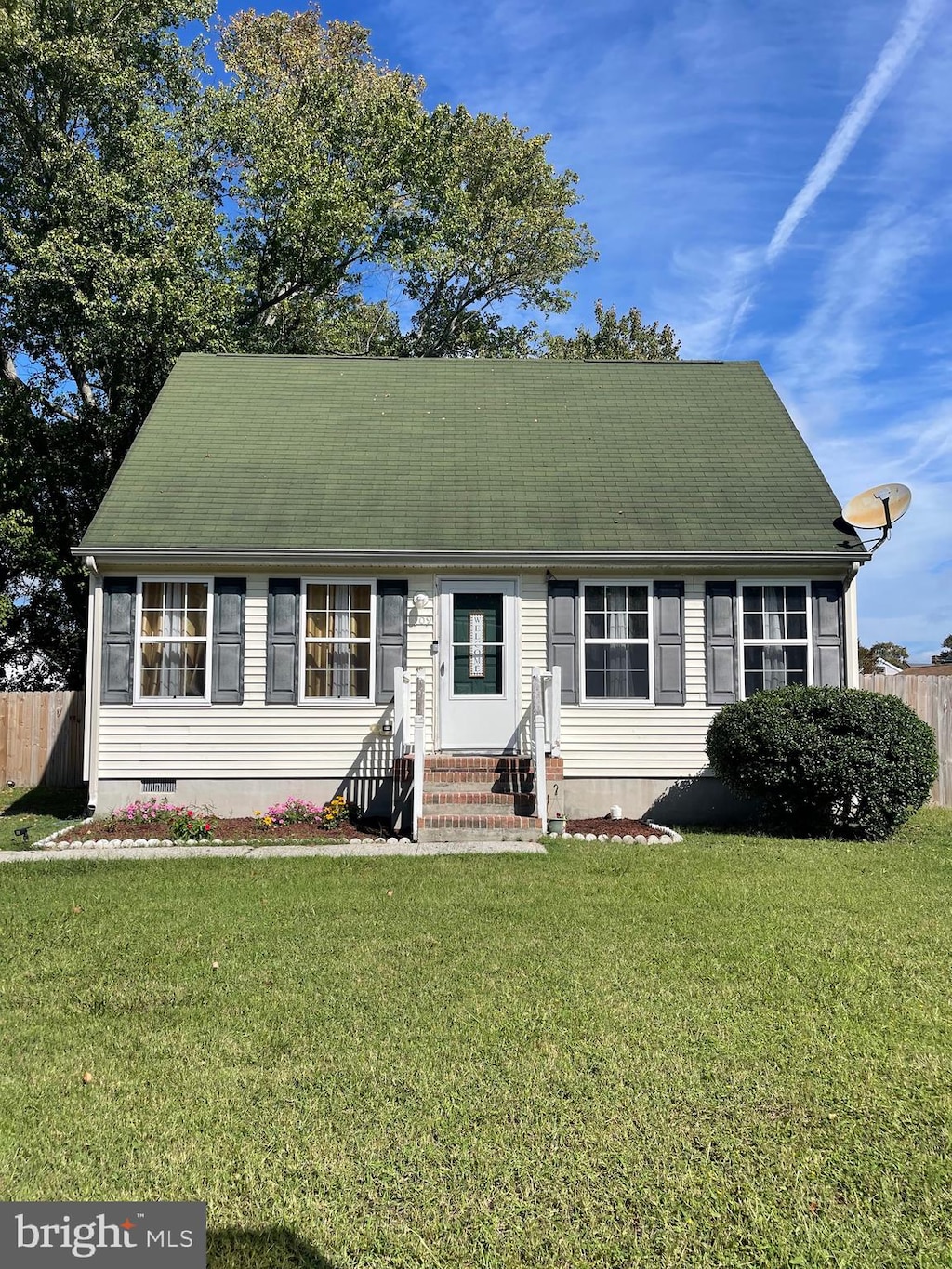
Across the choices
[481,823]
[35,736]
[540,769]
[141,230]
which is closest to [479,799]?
[481,823]

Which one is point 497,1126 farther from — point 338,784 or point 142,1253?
point 338,784

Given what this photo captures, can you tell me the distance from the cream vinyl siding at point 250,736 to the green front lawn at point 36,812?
3.68 ft

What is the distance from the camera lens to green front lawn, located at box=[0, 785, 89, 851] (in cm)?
1039

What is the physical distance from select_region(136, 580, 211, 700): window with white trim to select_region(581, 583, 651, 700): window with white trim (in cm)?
497

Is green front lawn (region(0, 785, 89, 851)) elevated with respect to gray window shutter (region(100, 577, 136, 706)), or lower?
lower

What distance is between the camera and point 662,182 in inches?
529

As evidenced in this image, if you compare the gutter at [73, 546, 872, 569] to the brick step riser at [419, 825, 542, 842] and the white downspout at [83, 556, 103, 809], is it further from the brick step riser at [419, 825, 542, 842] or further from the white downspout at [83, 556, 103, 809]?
the brick step riser at [419, 825, 542, 842]

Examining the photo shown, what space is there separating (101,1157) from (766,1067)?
278 centimetres

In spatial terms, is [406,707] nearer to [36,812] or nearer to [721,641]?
[721,641]

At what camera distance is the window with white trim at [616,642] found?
1137 cm

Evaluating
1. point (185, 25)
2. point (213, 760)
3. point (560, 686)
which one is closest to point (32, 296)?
point (185, 25)

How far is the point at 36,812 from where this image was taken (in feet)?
41.9

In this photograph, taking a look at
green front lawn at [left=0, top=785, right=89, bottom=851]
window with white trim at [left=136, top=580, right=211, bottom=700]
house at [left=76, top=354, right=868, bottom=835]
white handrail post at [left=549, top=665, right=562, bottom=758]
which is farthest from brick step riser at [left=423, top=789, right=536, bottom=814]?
green front lawn at [left=0, top=785, right=89, bottom=851]

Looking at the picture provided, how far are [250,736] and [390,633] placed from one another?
224cm
